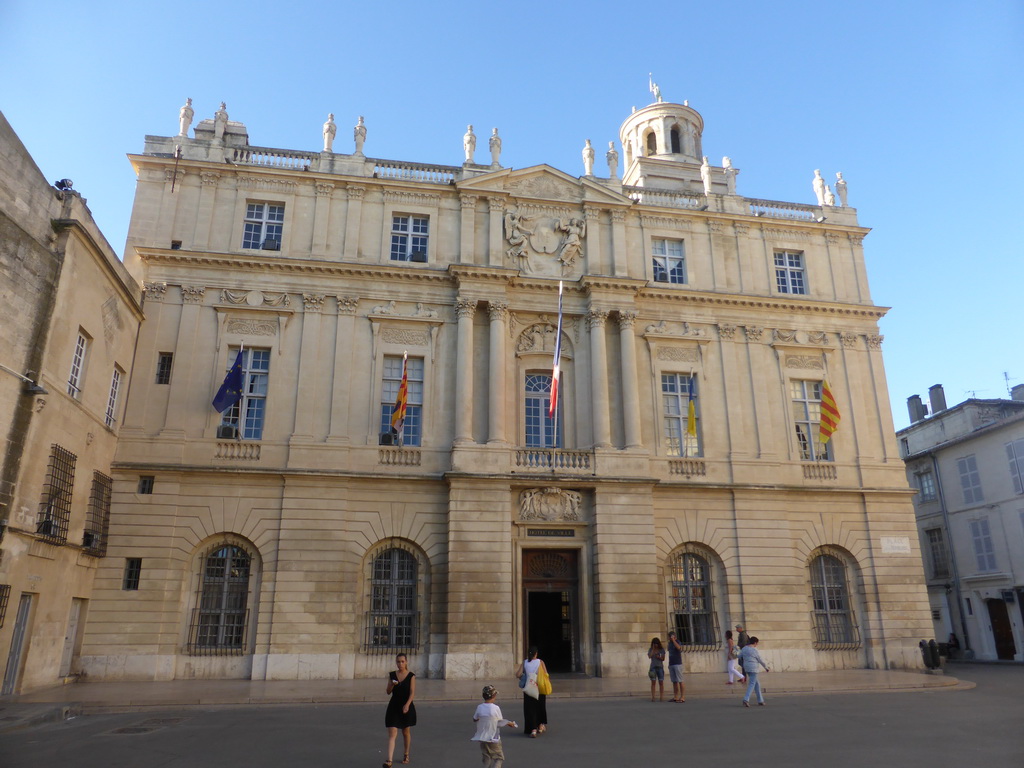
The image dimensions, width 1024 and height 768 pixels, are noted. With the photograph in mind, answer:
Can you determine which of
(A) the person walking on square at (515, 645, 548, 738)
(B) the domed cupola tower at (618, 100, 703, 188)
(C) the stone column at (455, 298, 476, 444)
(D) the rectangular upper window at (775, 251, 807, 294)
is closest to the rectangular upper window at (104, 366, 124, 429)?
(C) the stone column at (455, 298, 476, 444)

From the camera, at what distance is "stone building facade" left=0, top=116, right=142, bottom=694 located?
14.9 m

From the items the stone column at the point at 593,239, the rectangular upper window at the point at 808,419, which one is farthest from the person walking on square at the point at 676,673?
the stone column at the point at 593,239

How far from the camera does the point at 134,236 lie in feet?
73.5

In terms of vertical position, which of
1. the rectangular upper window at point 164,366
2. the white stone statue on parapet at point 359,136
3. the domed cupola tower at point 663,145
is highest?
the domed cupola tower at point 663,145

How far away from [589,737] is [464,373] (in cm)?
1263

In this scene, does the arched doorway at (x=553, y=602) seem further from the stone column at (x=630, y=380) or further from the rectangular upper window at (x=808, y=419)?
the rectangular upper window at (x=808, y=419)

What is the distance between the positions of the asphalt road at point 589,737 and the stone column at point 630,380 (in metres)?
8.86

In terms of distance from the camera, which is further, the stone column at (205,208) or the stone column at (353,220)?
the stone column at (353,220)

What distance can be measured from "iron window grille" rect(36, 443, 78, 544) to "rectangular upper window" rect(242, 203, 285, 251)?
8860 millimetres

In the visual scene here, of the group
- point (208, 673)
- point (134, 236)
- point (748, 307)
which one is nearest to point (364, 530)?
point (208, 673)

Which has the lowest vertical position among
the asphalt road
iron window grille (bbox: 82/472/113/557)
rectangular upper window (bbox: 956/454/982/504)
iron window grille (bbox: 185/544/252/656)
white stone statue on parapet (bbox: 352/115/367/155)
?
the asphalt road

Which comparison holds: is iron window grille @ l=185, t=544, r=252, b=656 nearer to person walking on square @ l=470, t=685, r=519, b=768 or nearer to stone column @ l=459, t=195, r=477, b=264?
stone column @ l=459, t=195, r=477, b=264

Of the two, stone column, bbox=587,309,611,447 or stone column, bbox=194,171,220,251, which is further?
stone column, bbox=194,171,220,251

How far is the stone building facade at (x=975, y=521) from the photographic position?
1139 inches
